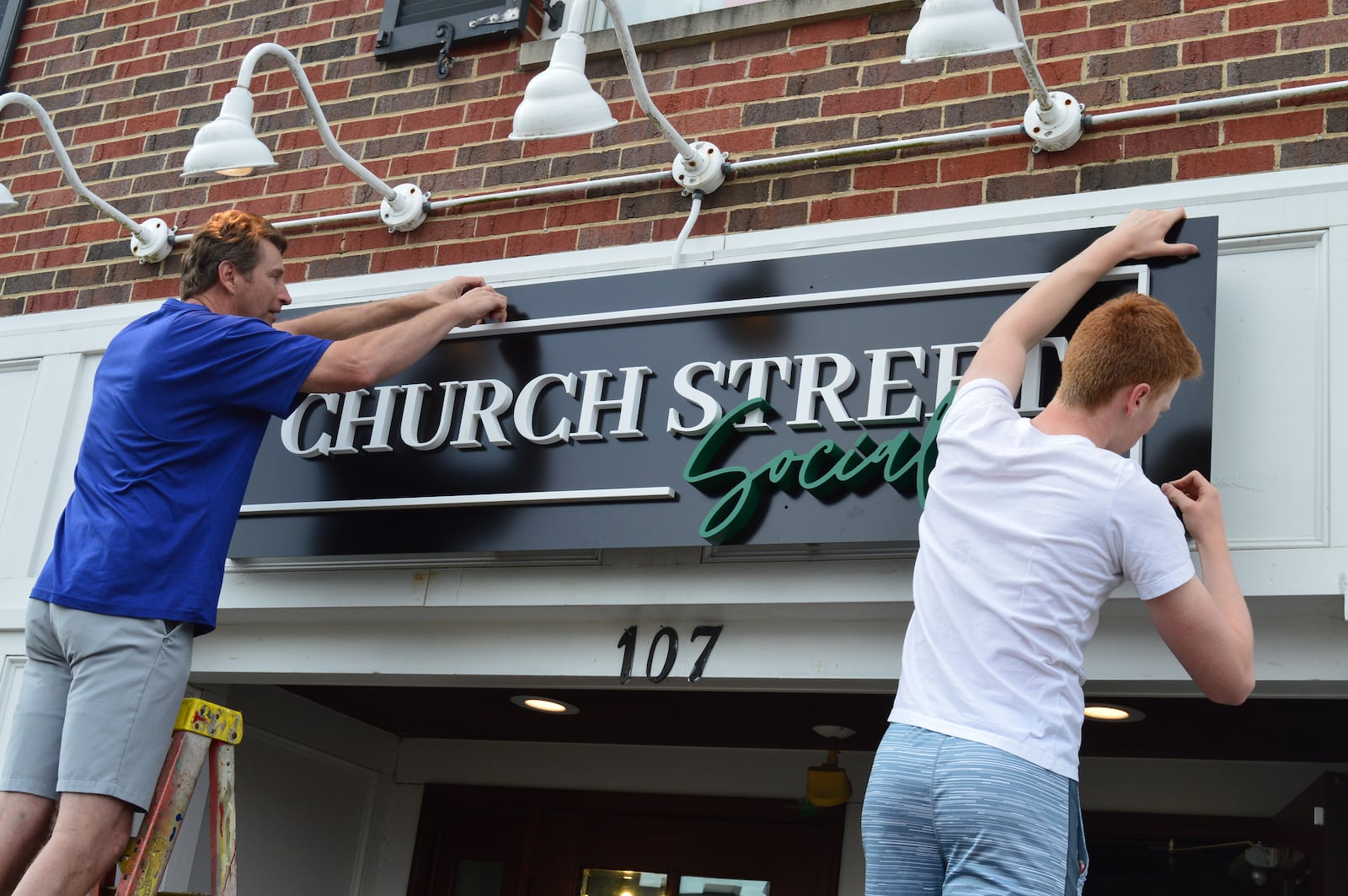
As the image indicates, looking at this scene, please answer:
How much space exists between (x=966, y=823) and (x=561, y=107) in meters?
2.19

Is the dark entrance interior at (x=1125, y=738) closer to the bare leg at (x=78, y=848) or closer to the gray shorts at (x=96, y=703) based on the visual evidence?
the gray shorts at (x=96, y=703)

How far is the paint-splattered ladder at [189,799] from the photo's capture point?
3.39 meters

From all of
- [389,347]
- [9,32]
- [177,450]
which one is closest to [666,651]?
[389,347]

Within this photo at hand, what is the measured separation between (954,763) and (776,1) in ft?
9.94

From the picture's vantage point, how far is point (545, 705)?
5.39 m

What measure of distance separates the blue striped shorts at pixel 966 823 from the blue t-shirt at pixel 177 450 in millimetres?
1863

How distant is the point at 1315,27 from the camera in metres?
3.93

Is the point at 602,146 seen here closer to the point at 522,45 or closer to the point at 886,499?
the point at 522,45

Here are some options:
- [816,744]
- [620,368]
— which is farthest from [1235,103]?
[816,744]

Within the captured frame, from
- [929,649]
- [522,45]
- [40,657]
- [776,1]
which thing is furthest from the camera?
[522,45]

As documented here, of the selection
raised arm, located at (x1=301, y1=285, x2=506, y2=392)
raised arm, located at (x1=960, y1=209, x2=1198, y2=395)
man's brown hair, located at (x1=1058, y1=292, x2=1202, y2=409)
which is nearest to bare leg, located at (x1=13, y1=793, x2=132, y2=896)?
raised arm, located at (x1=301, y1=285, x2=506, y2=392)

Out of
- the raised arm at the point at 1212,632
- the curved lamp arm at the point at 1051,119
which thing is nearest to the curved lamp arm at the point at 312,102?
the curved lamp arm at the point at 1051,119

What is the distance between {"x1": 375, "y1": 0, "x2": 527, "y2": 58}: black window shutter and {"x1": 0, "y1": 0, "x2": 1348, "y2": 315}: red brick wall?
57mm

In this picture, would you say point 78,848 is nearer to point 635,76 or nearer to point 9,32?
point 635,76
